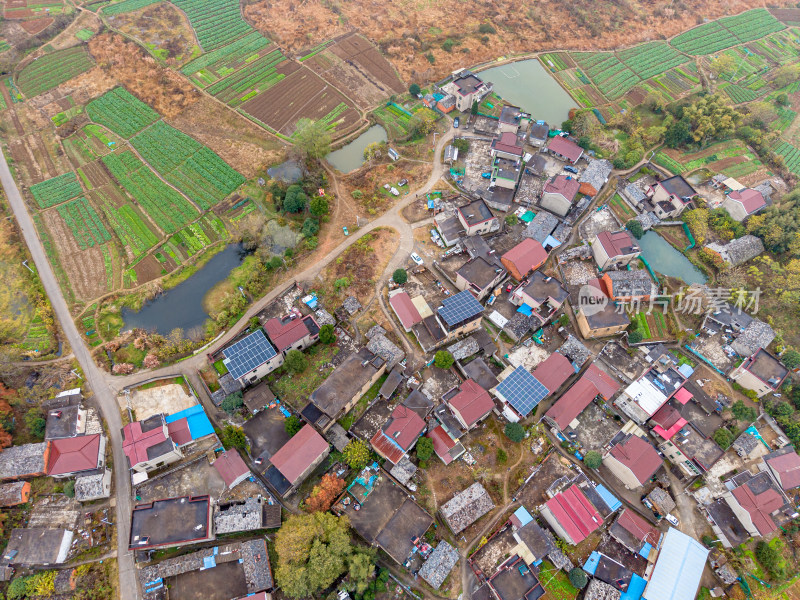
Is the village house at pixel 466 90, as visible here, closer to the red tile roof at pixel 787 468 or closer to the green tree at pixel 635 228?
the green tree at pixel 635 228

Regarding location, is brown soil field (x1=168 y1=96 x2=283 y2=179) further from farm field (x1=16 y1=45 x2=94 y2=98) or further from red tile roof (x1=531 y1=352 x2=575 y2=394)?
→ red tile roof (x1=531 y1=352 x2=575 y2=394)

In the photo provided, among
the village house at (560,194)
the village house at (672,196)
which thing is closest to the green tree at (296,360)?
the village house at (560,194)

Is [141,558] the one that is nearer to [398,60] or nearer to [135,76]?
[135,76]

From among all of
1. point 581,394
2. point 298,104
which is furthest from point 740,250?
point 298,104

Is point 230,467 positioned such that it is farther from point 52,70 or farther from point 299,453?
point 52,70

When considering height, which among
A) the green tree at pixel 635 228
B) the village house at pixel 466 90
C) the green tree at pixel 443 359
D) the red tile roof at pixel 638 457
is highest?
the village house at pixel 466 90
